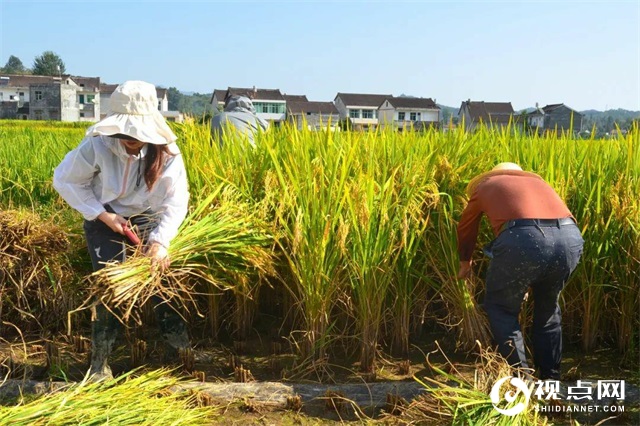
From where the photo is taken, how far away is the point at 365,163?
3.51m

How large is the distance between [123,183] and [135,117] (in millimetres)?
341

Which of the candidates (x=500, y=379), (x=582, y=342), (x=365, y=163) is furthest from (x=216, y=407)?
(x=582, y=342)

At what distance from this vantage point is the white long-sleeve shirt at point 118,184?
9.05 ft

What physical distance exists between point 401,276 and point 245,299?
34.0 inches

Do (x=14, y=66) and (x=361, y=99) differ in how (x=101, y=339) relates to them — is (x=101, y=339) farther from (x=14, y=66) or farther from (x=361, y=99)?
(x=14, y=66)

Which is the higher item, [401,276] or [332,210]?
[332,210]

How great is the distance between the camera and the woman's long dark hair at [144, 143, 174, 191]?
2766mm

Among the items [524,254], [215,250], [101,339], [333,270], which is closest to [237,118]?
[215,250]

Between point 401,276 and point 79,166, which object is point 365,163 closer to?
point 401,276

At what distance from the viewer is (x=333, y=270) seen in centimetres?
303

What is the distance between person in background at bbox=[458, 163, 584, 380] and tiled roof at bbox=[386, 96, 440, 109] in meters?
62.3

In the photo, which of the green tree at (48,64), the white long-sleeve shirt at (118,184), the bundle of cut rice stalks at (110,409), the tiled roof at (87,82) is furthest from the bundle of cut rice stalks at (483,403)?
the green tree at (48,64)

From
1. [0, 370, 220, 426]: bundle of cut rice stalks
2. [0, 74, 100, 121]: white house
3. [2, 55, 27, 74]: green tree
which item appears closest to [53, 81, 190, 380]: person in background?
[0, 370, 220, 426]: bundle of cut rice stalks

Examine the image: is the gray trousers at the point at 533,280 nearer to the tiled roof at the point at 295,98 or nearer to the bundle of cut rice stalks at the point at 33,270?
the bundle of cut rice stalks at the point at 33,270
